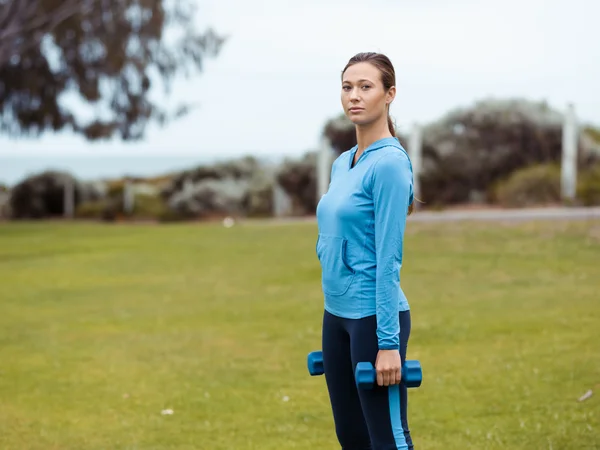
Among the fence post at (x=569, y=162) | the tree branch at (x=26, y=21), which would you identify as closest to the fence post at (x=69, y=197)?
the tree branch at (x=26, y=21)

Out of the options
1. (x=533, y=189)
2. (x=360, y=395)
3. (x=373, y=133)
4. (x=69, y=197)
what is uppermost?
(x=373, y=133)

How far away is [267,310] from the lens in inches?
456

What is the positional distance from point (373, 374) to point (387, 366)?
0.22 ft

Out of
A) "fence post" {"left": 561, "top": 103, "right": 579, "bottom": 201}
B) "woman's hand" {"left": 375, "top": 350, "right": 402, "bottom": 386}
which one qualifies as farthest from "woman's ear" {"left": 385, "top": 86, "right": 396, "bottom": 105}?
"fence post" {"left": 561, "top": 103, "right": 579, "bottom": 201}

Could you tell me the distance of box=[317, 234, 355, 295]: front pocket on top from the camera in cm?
361

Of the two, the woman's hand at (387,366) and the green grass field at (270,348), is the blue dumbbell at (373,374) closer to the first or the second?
the woman's hand at (387,366)

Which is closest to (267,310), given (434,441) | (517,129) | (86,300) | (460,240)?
(86,300)

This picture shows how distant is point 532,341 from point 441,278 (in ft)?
15.6

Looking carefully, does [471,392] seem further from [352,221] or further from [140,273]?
[140,273]

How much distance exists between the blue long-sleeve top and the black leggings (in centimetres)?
7

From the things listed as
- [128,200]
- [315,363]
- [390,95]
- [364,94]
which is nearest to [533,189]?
[128,200]

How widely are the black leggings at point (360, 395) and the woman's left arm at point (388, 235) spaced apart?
9 cm

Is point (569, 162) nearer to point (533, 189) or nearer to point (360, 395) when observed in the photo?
point (533, 189)

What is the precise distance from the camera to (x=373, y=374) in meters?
3.53
